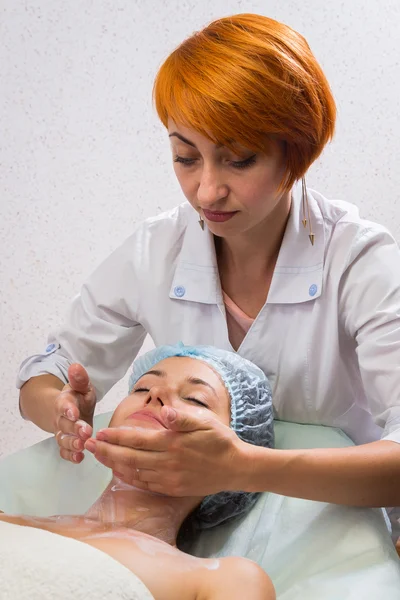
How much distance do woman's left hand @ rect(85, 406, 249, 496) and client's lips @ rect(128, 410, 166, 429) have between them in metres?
0.16

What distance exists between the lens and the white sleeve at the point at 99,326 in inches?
80.2

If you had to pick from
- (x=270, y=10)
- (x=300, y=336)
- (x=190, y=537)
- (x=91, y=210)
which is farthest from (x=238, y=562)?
(x=270, y=10)

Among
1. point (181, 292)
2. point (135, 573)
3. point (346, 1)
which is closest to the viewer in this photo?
point (135, 573)

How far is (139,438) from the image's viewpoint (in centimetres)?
144

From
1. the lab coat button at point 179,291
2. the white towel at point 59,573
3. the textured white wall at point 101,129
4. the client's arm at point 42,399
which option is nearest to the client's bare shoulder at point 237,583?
the white towel at point 59,573

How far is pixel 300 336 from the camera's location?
1894 mm

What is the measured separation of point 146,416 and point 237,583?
1.35ft

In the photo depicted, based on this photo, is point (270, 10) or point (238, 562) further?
point (270, 10)

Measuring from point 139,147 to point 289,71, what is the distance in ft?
5.06

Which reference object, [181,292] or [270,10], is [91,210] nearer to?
[270,10]

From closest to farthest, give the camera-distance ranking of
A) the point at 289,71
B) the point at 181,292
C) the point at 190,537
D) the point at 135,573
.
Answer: the point at 135,573 → the point at 289,71 → the point at 190,537 → the point at 181,292

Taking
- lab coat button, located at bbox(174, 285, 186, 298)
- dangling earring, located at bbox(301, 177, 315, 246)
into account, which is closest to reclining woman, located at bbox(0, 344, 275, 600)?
lab coat button, located at bbox(174, 285, 186, 298)

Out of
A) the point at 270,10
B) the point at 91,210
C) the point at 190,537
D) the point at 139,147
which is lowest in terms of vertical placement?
the point at 190,537

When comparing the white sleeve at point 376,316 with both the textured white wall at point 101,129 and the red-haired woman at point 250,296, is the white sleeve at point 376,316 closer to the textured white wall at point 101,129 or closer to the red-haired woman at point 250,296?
the red-haired woman at point 250,296
